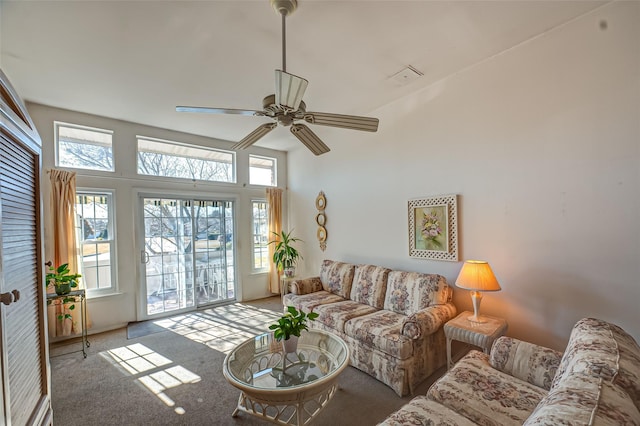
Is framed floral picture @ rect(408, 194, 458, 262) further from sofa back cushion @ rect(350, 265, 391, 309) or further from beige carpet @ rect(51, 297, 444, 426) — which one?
beige carpet @ rect(51, 297, 444, 426)

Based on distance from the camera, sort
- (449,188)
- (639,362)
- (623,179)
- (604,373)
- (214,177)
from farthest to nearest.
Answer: (214,177) < (449,188) < (623,179) < (639,362) < (604,373)

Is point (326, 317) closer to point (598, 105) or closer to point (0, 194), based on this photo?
point (0, 194)

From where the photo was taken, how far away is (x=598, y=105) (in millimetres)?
2111

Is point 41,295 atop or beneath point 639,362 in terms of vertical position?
atop

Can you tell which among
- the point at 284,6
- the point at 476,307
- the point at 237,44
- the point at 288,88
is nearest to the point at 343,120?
the point at 288,88

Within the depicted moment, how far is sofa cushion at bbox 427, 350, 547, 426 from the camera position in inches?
57.3

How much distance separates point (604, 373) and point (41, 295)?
9.06ft

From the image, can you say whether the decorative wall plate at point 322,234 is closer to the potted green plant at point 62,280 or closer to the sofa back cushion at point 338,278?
the sofa back cushion at point 338,278

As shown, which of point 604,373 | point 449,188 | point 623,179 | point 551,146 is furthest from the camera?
point 449,188

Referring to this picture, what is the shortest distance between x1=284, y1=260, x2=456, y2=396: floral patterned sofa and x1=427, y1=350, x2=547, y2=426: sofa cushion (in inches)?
22.0

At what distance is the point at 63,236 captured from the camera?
11.2 feet

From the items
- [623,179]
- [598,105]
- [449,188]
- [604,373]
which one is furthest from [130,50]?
[623,179]

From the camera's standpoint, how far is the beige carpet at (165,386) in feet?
6.88

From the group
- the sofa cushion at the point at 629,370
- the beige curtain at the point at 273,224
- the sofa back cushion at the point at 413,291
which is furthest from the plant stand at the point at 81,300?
the sofa cushion at the point at 629,370
